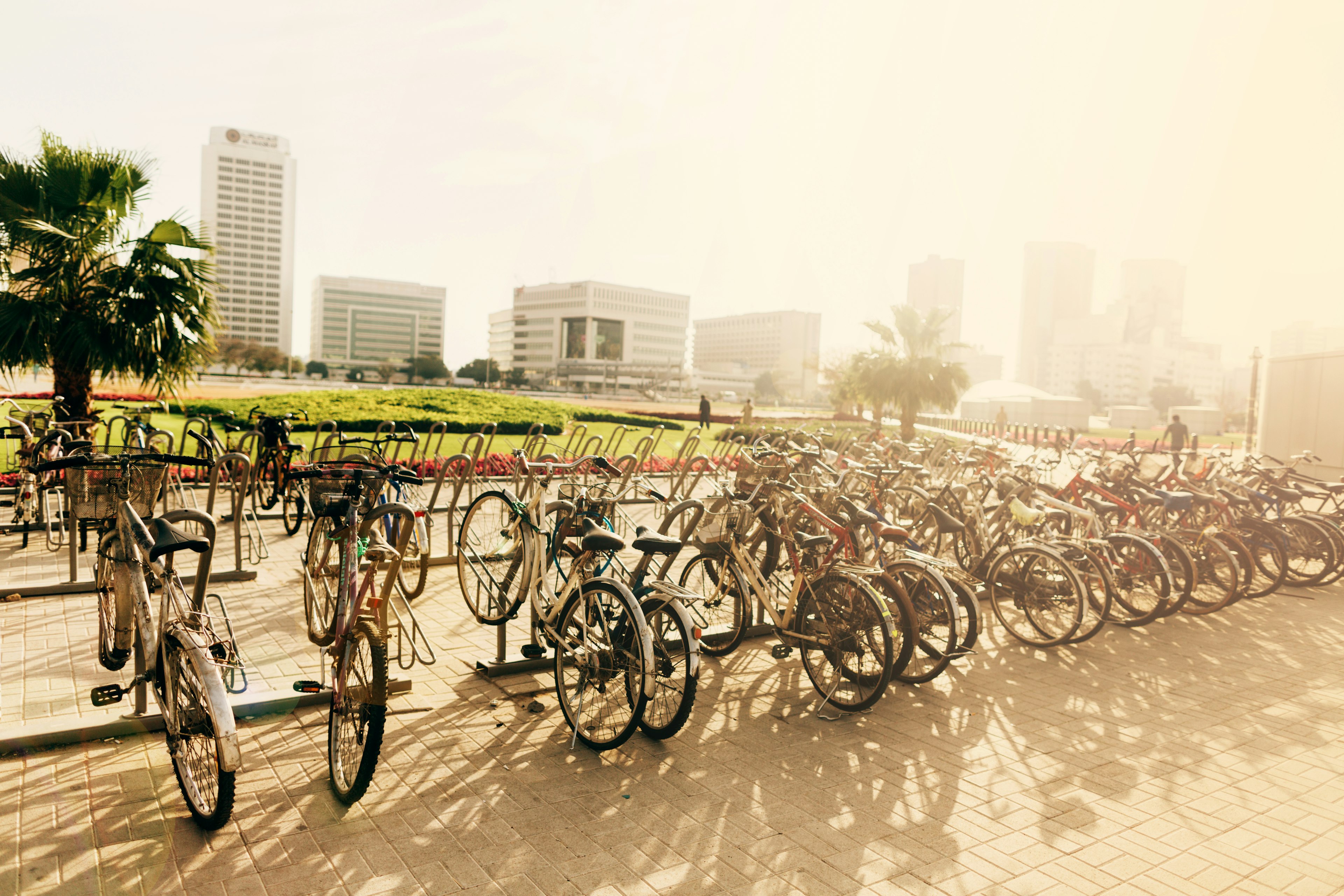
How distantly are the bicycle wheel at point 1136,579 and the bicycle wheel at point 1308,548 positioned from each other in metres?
2.96

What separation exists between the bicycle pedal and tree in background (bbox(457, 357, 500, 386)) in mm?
101115

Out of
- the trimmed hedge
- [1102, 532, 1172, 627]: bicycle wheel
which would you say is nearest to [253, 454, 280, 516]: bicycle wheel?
the trimmed hedge

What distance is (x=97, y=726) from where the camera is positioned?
3686 mm

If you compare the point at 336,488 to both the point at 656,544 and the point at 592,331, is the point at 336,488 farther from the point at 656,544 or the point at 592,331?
the point at 592,331

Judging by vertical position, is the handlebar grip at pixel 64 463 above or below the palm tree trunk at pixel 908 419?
below

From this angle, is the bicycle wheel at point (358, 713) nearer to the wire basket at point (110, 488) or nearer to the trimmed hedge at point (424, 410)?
the wire basket at point (110, 488)

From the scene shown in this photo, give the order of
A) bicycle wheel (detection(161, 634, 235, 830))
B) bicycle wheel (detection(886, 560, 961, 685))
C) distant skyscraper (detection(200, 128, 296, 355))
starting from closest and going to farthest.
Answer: bicycle wheel (detection(161, 634, 235, 830))
bicycle wheel (detection(886, 560, 961, 685))
distant skyscraper (detection(200, 128, 296, 355))

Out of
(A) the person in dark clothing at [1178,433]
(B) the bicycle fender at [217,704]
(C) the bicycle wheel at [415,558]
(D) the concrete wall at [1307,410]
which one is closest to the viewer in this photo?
(B) the bicycle fender at [217,704]

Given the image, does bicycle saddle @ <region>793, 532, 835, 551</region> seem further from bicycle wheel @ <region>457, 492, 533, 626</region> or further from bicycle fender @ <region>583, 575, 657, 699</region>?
bicycle wheel @ <region>457, 492, 533, 626</region>

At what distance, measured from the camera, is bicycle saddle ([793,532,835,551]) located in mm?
4727

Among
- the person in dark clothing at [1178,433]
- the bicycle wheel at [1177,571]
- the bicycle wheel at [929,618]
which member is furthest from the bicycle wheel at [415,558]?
the person in dark clothing at [1178,433]

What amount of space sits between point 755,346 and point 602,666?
557 ft

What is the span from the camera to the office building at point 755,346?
14212 centimetres

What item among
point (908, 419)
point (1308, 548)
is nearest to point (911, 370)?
point (908, 419)
